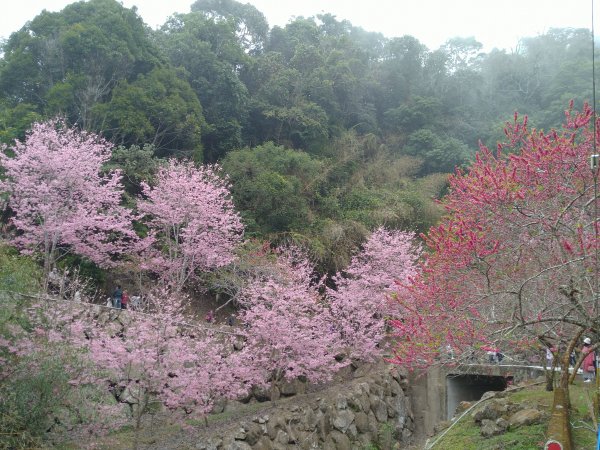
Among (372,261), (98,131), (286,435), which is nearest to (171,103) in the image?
(98,131)

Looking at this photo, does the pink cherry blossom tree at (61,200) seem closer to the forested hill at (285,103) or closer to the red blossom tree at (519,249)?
the forested hill at (285,103)

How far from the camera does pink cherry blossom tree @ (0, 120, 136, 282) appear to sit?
43.7ft

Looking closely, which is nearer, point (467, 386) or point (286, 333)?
point (286, 333)

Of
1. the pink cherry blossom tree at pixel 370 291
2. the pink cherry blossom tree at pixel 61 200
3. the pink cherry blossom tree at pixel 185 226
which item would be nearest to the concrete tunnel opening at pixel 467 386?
the pink cherry blossom tree at pixel 370 291

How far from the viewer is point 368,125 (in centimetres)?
2861

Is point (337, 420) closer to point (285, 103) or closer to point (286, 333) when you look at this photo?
point (286, 333)

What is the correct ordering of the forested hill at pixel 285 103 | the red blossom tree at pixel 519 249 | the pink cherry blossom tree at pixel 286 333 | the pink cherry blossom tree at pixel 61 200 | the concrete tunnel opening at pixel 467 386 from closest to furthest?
1. the red blossom tree at pixel 519 249
2. the pink cherry blossom tree at pixel 286 333
3. the pink cherry blossom tree at pixel 61 200
4. the concrete tunnel opening at pixel 467 386
5. the forested hill at pixel 285 103

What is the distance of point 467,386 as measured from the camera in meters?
17.0

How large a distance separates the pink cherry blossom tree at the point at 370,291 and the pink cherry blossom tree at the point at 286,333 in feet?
3.40

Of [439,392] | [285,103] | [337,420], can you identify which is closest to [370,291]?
[439,392]

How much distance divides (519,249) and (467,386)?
36.2 ft

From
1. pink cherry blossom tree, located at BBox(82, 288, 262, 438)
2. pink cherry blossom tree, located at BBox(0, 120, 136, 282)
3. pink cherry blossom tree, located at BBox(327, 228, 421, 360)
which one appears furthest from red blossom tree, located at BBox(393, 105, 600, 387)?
pink cherry blossom tree, located at BBox(0, 120, 136, 282)

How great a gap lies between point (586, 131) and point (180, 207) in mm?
10708

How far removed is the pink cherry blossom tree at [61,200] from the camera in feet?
43.7
